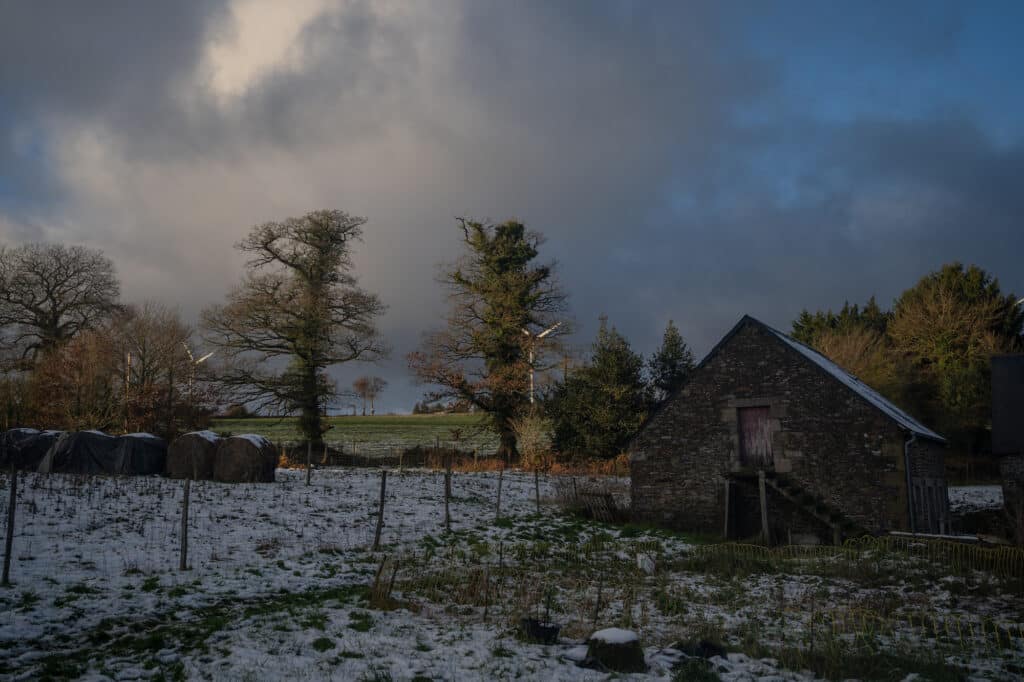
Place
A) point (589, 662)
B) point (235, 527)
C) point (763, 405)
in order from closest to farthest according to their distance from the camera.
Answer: point (589, 662), point (235, 527), point (763, 405)

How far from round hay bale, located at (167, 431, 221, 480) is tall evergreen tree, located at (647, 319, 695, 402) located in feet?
85.8

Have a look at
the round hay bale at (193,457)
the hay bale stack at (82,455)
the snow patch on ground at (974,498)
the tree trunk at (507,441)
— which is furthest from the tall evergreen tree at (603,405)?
the hay bale stack at (82,455)

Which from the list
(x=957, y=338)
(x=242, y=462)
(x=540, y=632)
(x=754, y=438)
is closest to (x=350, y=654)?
(x=540, y=632)

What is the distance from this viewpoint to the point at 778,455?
73.7ft

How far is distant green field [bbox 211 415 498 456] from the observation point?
142ft

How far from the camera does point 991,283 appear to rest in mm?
48469

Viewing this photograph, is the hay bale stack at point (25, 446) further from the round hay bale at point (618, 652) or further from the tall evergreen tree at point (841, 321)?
the tall evergreen tree at point (841, 321)

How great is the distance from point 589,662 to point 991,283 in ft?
168

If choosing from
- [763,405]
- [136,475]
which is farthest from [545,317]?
[136,475]

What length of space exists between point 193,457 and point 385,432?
27.7 meters

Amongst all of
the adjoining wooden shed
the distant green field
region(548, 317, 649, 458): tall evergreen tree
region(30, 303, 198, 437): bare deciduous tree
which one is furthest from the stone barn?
region(30, 303, 198, 437): bare deciduous tree

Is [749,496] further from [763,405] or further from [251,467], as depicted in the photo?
[251,467]

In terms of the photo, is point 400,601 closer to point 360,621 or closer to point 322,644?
point 360,621

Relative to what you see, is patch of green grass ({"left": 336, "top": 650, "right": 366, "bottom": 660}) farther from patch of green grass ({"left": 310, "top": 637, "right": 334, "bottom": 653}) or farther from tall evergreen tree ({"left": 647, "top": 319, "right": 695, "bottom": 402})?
tall evergreen tree ({"left": 647, "top": 319, "right": 695, "bottom": 402})
